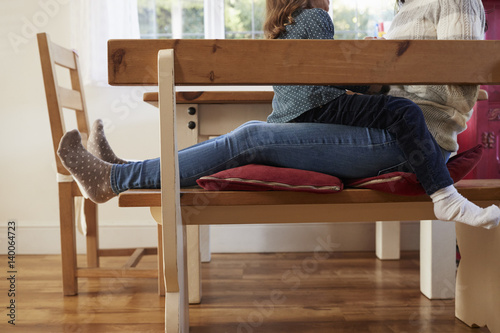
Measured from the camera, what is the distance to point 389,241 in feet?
7.91

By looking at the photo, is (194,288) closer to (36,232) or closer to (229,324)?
(229,324)

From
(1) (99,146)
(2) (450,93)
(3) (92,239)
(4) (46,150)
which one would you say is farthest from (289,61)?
(4) (46,150)

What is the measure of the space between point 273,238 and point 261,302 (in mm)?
879

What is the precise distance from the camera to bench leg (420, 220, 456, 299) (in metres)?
1.81

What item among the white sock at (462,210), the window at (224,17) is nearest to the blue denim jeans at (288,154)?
the white sock at (462,210)

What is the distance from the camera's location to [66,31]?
265cm

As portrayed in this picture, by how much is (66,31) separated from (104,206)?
3.15ft

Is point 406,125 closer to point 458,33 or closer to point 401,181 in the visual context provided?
point 401,181

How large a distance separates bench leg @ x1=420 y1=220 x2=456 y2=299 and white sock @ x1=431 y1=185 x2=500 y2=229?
0.76 meters

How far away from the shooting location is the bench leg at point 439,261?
181 cm

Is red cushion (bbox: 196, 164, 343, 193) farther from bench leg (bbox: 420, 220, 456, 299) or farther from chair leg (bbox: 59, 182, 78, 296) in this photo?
chair leg (bbox: 59, 182, 78, 296)

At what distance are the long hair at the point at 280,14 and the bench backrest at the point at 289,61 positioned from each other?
38cm

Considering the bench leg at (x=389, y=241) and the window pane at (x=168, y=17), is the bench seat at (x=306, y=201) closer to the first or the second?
the bench leg at (x=389, y=241)

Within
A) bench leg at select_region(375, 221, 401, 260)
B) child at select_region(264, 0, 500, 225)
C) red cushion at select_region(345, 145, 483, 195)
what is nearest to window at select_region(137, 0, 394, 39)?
bench leg at select_region(375, 221, 401, 260)
